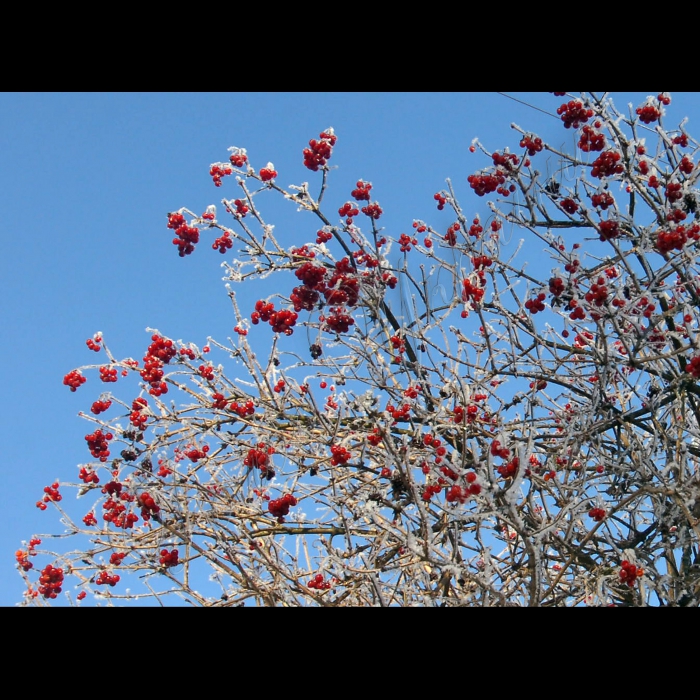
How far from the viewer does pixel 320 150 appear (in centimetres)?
359

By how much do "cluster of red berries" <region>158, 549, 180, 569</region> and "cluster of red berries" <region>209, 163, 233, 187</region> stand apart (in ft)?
6.48

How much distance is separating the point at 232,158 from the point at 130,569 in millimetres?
2282

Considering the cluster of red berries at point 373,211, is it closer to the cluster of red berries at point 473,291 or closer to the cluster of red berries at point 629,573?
the cluster of red berries at point 473,291

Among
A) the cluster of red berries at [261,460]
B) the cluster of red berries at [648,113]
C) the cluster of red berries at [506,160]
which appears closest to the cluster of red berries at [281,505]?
the cluster of red berries at [261,460]

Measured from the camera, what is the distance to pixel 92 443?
3.65m

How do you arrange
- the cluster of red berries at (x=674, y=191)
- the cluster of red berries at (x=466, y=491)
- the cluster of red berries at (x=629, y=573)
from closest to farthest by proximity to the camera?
the cluster of red berries at (x=466, y=491)
the cluster of red berries at (x=629, y=573)
the cluster of red berries at (x=674, y=191)

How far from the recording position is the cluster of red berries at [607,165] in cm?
324

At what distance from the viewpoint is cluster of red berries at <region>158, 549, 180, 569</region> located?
126 inches

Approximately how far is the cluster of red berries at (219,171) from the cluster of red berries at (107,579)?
217cm

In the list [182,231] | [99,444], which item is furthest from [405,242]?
[99,444]

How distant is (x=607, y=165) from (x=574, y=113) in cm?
33
